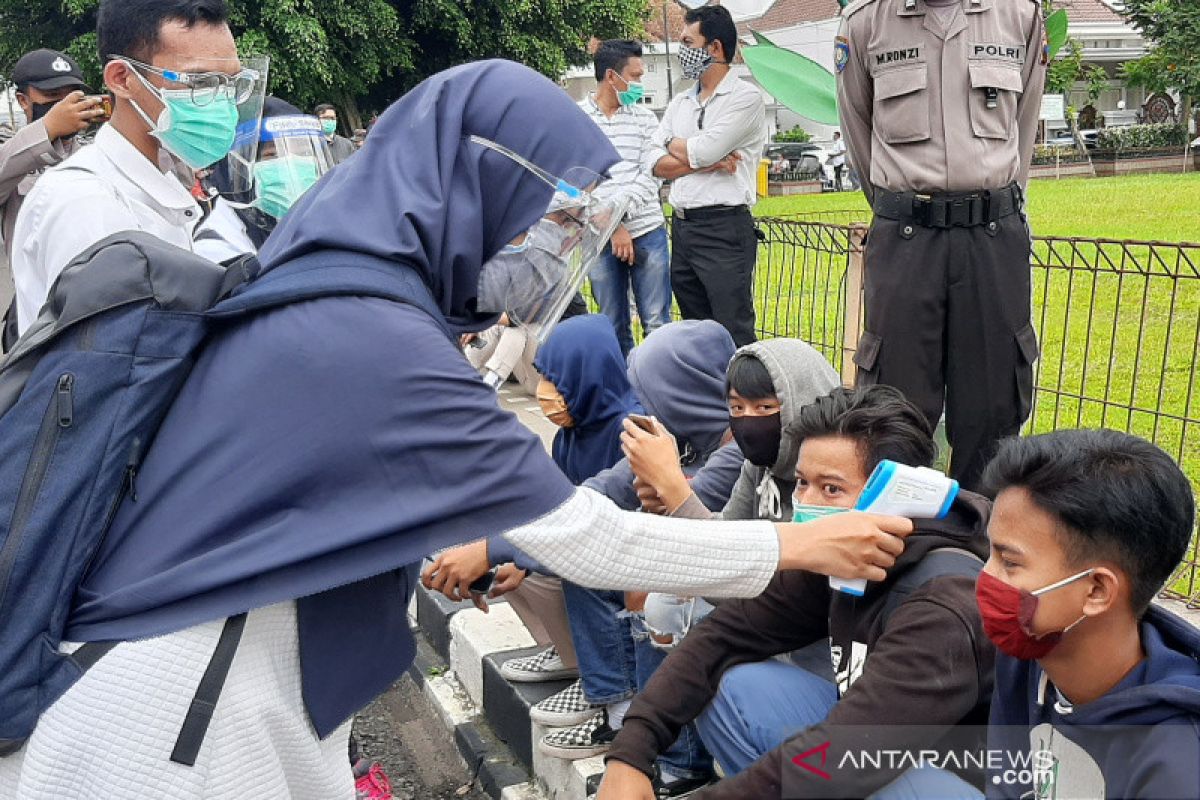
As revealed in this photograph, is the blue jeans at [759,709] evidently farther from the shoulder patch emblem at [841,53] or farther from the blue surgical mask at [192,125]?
the shoulder patch emblem at [841,53]

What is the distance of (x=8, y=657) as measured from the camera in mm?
1631

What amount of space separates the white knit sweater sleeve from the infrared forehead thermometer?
0.23 metres

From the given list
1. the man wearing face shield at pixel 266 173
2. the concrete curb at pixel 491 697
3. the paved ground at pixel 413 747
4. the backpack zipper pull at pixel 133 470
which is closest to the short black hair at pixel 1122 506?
the backpack zipper pull at pixel 133 470

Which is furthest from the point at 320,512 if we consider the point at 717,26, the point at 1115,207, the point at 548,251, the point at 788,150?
the point at 788,150

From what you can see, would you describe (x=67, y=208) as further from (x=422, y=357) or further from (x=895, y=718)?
(x=895, y=718)

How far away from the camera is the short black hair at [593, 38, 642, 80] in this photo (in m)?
6.32

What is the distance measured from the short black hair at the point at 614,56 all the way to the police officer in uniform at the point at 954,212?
291 cm

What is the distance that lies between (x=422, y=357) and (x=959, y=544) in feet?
3.67

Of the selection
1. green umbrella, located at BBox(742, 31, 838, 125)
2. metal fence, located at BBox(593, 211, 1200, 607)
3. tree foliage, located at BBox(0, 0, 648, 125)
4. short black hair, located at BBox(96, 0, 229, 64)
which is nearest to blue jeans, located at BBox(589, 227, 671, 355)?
metal fence, located at BBox(593, 211, 1200, 607)

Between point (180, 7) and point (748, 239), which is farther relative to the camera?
point (748, 239)

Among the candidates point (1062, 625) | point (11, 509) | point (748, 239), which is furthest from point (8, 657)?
point (748, 239)

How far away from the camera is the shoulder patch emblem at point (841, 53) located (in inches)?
143

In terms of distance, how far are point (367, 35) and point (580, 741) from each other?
19153mm

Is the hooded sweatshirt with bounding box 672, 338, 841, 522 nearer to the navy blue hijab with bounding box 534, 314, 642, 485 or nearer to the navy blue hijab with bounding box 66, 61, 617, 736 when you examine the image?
the navy blue hijab with bounding box 534, 314, 642, 485
